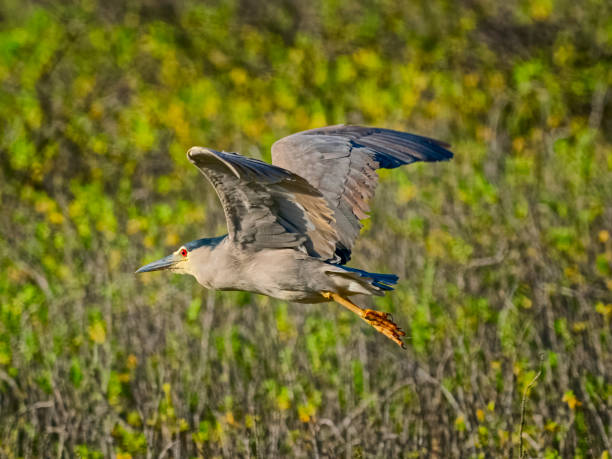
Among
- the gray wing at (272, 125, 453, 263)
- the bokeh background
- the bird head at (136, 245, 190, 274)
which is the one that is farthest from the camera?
the bokeh background

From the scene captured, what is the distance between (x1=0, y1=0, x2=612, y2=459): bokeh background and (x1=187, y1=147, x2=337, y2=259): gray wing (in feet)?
2.44

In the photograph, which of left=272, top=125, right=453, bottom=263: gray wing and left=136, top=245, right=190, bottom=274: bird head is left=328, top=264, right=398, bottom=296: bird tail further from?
left=136, top=245, right=190, bottom=274: bird head

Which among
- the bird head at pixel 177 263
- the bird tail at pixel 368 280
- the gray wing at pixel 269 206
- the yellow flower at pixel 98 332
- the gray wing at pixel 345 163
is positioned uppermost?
the gray wing at pixel 345 163

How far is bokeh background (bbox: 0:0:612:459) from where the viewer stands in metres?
4.76

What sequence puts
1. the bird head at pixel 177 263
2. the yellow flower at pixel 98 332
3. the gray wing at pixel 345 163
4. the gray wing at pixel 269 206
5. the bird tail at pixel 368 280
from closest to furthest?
the gray wing at pixel 269 206, the bird tail at pixel 368 280, the gray wing at pixel 345 163, the bird head at pixel 177 263, the yellow flower at pixel 98 332

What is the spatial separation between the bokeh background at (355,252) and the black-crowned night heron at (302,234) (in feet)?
1.80

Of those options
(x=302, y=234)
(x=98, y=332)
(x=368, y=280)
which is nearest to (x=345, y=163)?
(x=302, y=234)

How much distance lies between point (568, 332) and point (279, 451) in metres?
1.60

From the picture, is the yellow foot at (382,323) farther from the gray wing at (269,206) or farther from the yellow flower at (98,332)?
the yellow flower at (98,332)

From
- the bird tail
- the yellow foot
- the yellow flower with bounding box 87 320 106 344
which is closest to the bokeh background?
the yellow flower with bounding box 87 320 106 344

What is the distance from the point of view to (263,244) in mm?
4445

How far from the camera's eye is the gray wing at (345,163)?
4.53 metres

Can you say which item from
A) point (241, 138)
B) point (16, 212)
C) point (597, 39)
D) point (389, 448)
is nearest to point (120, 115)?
point (241, 138)

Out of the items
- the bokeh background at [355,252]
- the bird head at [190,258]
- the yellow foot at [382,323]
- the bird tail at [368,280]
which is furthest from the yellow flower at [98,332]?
the yellow foot at [382,323]
